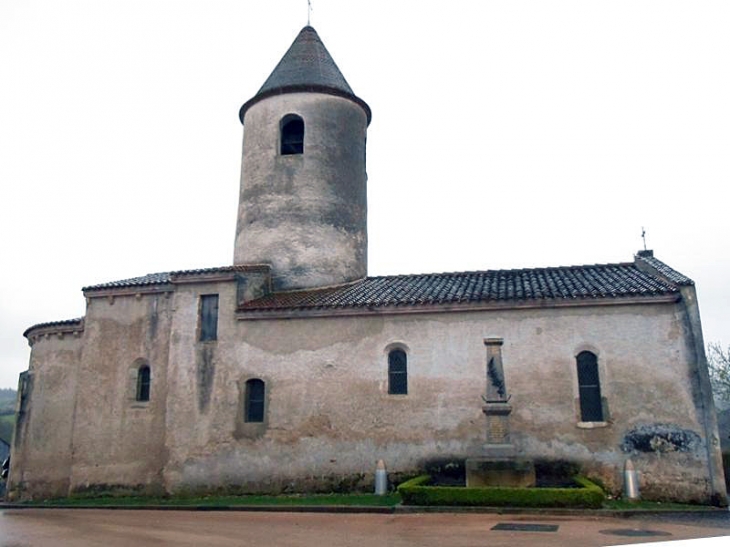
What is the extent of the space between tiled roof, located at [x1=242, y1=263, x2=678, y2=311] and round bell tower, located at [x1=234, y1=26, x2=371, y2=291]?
1.45 meters

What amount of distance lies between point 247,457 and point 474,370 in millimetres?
7355

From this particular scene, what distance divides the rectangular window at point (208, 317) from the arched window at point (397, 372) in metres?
5.82

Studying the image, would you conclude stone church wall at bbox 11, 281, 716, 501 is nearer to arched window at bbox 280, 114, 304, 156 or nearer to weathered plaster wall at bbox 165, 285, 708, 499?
weathered plaster wall at bbox 165, 285, 708, 499

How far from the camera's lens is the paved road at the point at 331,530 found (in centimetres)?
1050

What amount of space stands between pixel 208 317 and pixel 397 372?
6.55 metres

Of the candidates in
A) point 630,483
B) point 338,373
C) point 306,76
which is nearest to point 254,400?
point 338,373

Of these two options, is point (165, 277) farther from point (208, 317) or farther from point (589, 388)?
point (589, 388)

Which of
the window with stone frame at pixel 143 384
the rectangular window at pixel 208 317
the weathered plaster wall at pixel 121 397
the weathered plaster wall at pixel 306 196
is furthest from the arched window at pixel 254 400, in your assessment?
the weathered plaster wall at pixel 306 196

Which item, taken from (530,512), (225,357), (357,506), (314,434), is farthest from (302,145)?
(530,512)

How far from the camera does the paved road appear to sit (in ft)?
34.4

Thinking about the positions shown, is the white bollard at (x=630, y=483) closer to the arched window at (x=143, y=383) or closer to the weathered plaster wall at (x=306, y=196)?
the weathered plaster wall at (x=306, y=196)

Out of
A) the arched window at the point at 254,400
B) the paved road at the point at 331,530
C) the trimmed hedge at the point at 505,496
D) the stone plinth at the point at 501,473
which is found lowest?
the paved road at the point at 331,530

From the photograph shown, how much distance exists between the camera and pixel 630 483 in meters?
15.8

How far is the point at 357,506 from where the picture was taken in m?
15.0
